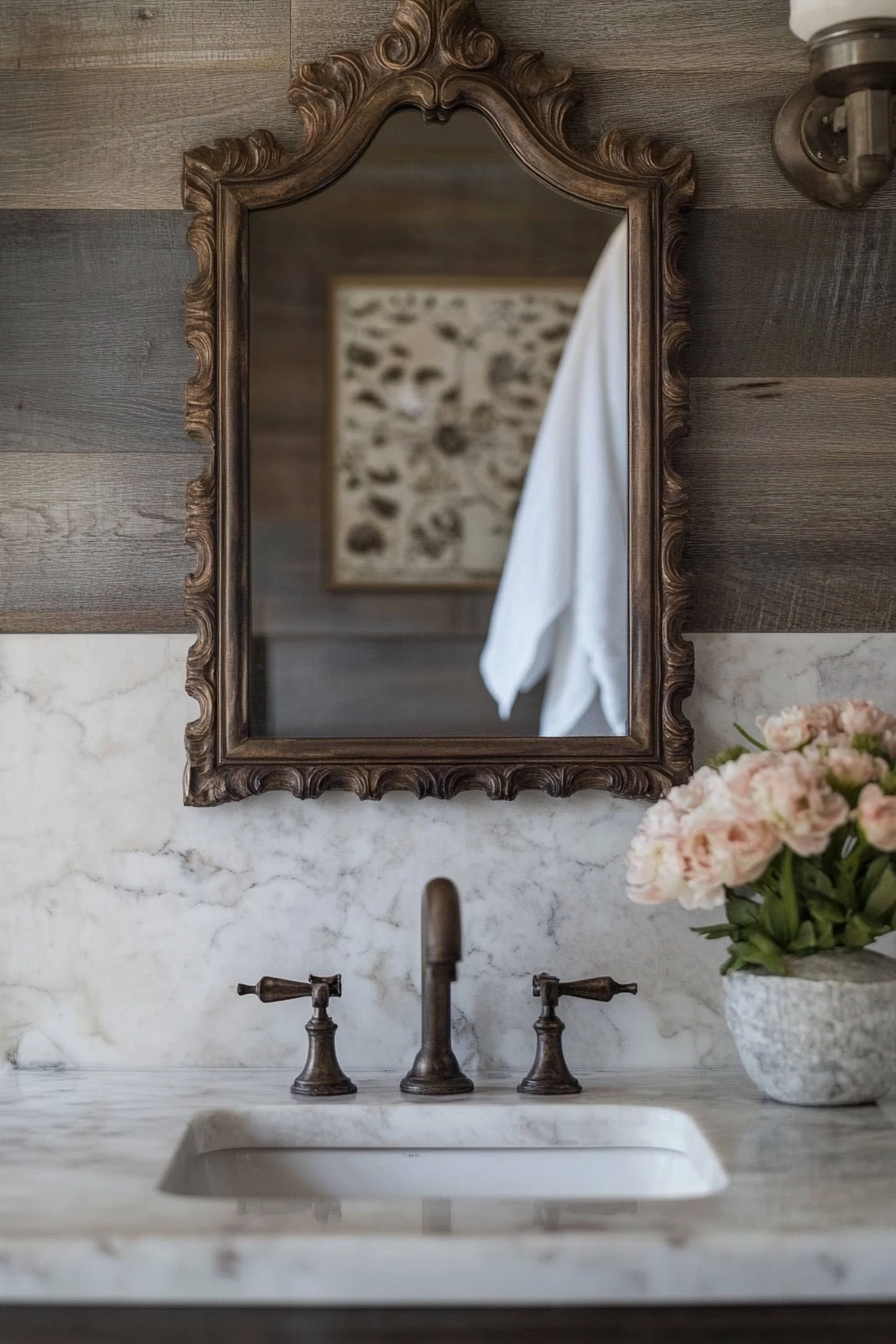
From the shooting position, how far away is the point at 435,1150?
4.20ft

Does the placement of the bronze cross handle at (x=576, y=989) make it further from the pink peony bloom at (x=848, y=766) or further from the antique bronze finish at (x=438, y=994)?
the pink peony bloom at (x=848, y=766)

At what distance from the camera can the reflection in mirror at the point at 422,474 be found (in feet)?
4.66

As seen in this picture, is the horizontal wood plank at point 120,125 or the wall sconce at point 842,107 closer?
the wall sconce at point 842,107

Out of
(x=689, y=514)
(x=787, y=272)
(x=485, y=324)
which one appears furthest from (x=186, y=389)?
(x=787, y=272)

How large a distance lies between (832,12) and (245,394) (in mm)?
705

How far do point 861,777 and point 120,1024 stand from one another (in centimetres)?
82

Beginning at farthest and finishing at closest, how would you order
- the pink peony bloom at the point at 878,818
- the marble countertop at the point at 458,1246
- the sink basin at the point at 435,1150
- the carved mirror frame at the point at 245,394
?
the carved mirror frame at the point at 245,394 < the sink basin at the point at 435,1150 < the pink peony bloom at the point at 878,818 < the marble countertop at the point at 458,1246

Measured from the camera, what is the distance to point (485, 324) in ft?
4.68

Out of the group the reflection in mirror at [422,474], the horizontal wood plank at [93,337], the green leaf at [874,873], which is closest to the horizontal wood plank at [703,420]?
the horizontal wood plank at [93,337]

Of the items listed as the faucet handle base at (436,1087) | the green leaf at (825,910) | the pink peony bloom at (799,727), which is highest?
the pink peony bloom at (799,727)

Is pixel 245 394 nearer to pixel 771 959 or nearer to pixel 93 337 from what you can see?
pixel 93 337

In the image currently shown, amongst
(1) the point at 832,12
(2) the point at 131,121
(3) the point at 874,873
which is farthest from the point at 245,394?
(3) the point at 874,873

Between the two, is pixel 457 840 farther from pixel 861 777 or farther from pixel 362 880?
pixel 861 777

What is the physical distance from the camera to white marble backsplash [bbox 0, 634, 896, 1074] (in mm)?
1433
